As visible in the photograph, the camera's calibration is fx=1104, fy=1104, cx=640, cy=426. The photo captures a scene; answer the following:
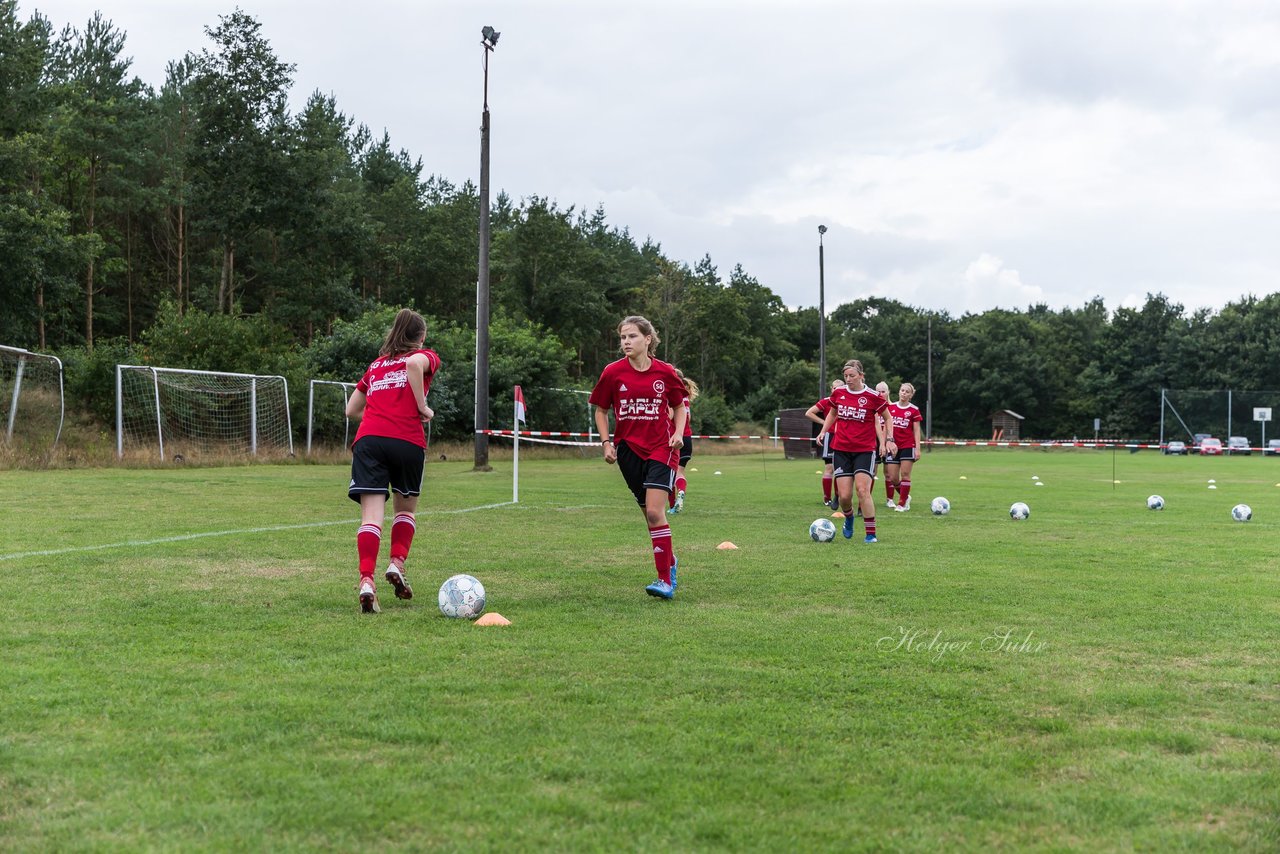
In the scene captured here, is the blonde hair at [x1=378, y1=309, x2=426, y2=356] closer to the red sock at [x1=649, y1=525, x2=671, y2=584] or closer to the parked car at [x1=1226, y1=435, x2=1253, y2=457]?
the red sock at [x1=649, y1=525, x2=671, y2=584]

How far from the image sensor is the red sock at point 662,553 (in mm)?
7615

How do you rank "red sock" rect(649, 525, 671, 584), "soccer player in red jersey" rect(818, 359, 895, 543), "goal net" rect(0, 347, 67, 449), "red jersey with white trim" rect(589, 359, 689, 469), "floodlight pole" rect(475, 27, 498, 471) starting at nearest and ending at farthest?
"red sock" rect(649, 525, 671, 584) < "red jersey with white trim" rect(589, 359, 689, 469) < "soccer player in red jersey" rect(818, 359, 895, 543) < "goal net" rect(0, 347, 67, 449) < "floodlight pole" rect(475, 27, 498, 471)

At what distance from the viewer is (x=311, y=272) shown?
50.4m

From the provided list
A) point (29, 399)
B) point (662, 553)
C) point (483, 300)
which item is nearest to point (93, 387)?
point (29, 399)

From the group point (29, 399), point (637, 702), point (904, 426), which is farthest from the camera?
point (29, 399)

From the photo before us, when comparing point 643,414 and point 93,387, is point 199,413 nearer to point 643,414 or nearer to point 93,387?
point 93,387

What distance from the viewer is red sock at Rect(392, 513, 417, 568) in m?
7.26

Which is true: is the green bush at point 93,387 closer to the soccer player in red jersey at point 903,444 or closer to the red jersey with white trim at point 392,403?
the soccer player in red jersey at point 903,444

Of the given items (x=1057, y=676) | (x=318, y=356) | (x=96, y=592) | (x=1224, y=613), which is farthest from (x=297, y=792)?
(x=318, y=356)


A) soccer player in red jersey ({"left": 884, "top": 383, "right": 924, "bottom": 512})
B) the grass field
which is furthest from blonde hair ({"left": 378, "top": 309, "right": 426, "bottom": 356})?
soccer player in red jersey ({"left": 884, "top": 383, "right": 924, "bottom": 512})

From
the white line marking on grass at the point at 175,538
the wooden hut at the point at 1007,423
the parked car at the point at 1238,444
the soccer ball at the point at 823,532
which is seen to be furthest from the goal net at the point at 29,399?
the wooden hut at the point at 1007,423

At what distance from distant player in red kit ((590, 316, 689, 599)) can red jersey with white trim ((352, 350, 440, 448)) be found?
4.62 feet

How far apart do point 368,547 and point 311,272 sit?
151ft

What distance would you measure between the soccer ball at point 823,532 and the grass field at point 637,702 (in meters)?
1.50
